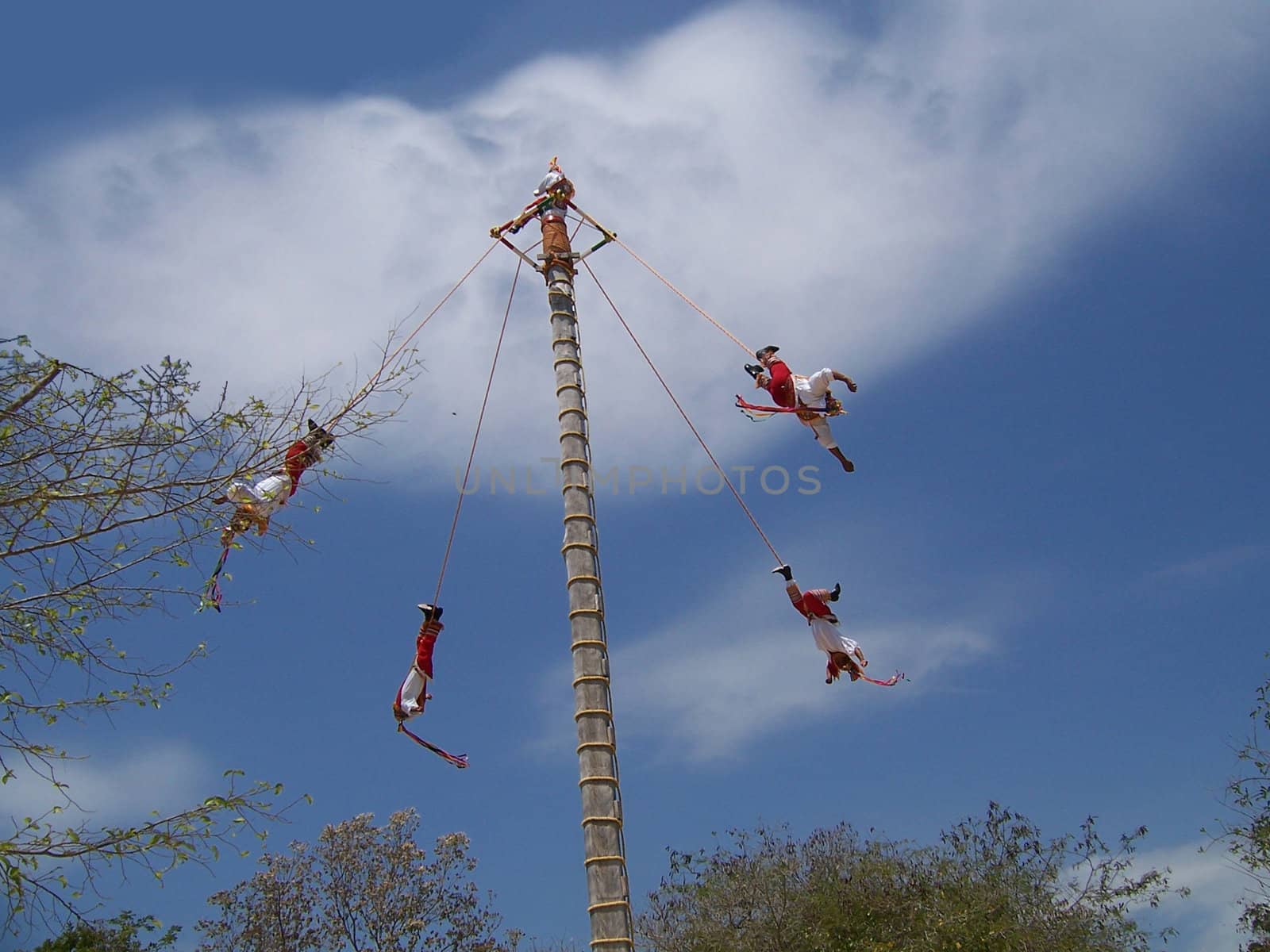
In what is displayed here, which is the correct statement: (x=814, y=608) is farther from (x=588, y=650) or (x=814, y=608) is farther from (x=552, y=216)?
(x=552, y=216)

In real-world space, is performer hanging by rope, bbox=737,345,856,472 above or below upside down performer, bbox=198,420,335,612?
above

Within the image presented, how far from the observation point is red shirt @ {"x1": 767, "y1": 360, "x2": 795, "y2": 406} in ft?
34.7

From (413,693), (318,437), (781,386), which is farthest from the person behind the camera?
Result: (781,386)

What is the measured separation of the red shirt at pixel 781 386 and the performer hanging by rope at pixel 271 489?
4217mm

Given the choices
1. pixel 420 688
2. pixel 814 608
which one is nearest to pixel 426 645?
pixel 420 688

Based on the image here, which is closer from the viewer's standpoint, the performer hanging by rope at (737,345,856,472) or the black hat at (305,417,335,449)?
the black hat at (305,417,335,449)

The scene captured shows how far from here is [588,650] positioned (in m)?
8.90

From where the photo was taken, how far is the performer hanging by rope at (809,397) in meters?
10.4

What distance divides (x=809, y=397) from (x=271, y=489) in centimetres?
484

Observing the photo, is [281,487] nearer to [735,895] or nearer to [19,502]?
[19,502]

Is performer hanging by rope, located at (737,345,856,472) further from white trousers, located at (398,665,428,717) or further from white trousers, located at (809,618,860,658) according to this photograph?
white trousers, located at (398,665,428,717)

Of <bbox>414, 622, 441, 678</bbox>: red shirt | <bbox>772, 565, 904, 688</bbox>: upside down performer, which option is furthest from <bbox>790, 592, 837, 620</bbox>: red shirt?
<bbox>414, 622, 441, 678</bbox>: red shirt

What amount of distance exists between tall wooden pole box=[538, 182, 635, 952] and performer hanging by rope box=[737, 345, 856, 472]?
5.99ft

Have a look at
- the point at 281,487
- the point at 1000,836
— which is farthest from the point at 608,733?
the point at 1000,836
